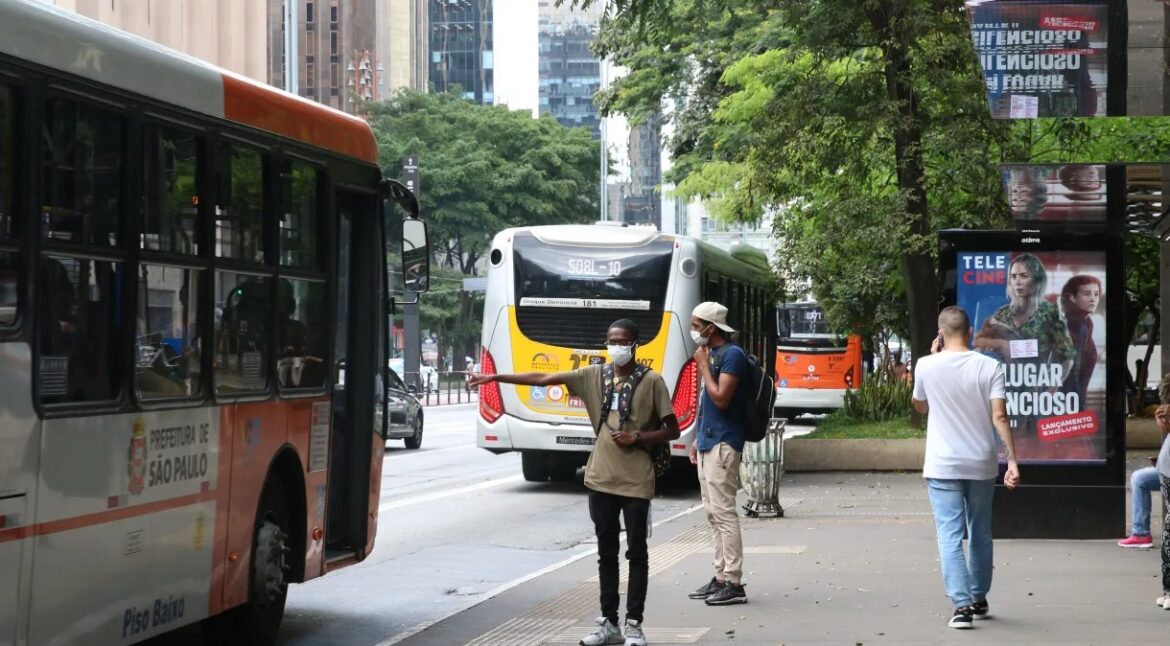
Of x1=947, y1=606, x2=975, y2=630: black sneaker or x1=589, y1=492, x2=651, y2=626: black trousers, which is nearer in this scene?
x1=589, y1=492, x2=651, y2=626: black trousers

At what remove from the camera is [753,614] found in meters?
10.1

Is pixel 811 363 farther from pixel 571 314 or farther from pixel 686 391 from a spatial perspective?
pixel 686 391

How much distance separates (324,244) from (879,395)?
19.6 m

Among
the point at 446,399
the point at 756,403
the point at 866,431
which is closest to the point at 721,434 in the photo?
the point at 756,403

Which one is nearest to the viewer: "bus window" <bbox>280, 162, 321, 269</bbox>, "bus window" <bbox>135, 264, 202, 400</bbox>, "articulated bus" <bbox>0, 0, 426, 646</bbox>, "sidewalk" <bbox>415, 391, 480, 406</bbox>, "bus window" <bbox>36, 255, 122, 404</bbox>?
"articulated bus" <bbox>0, 0, 426, 646</bbox>

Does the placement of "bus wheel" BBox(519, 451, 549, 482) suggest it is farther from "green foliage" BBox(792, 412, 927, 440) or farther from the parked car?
the parked car

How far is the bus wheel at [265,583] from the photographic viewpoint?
851cm

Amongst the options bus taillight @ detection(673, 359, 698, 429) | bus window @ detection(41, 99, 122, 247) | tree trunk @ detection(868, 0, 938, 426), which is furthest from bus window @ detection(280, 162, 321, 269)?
tree trunk @ detection(868, 0, 938, 426)

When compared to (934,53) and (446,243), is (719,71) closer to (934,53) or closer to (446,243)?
(934,53)

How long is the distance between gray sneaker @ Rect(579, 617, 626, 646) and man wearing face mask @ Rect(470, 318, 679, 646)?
0.16 feet

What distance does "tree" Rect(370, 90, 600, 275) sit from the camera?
219ft

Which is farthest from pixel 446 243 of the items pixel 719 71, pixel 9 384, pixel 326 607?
pixel 9 384

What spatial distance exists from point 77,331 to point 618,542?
338 centimetres

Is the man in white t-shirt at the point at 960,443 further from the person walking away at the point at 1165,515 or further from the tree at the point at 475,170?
the tree at the point at 475,170
